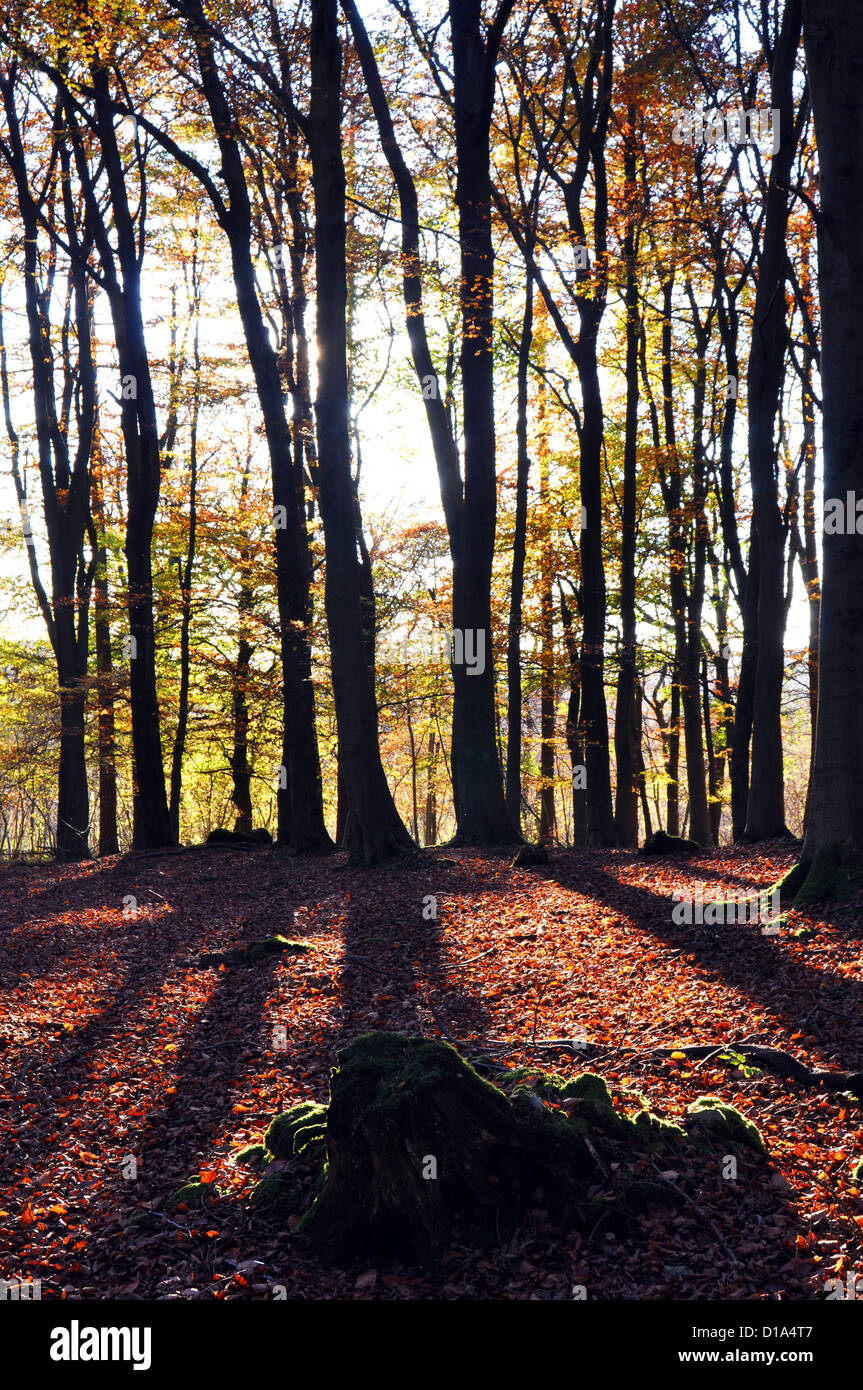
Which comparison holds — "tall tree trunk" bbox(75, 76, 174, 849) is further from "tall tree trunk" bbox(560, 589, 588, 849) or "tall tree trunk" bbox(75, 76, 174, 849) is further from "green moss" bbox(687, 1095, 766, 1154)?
"green moss" bbox(687, 1095, 766, 1154)

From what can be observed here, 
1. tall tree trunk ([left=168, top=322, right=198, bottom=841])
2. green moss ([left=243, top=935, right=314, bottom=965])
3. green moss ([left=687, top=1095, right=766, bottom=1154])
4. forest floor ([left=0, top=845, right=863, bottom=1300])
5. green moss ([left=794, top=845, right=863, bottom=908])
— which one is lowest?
green moss ([left=243, top=935, right=314, bottom=965])

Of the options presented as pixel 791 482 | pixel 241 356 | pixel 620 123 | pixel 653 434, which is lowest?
pixel 791 482

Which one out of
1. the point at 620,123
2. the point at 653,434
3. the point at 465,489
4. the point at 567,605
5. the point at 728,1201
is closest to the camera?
the point at 728,1201

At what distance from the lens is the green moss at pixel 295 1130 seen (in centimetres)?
422

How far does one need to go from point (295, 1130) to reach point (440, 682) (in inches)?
722

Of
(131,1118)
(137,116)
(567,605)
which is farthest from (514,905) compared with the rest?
(567,605)

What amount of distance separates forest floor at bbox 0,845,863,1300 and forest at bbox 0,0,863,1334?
0.10 ft

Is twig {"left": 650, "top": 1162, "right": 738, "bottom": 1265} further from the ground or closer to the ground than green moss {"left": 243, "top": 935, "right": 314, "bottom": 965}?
further from the ground

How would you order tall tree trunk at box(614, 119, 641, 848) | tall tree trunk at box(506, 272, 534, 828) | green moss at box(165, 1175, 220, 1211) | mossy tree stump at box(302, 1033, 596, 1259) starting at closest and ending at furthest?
mossy tree stump at box(302, 1033, 596, 1259) < green moss at box(165, 1175, 220, 1211) < tall tree trunk at box(614, 119, 641, 848) < tall tree trunk at box(506, 272, 534, 828)

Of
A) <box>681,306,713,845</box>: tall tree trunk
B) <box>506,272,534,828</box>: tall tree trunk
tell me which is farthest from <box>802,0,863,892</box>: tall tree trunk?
<box>681,306,713,845</box>: tall tree trunk

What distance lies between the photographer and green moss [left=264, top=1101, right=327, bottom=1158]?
4.22 m

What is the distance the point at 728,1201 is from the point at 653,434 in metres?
Answer: 18.4

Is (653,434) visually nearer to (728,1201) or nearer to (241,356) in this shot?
(241,356)
